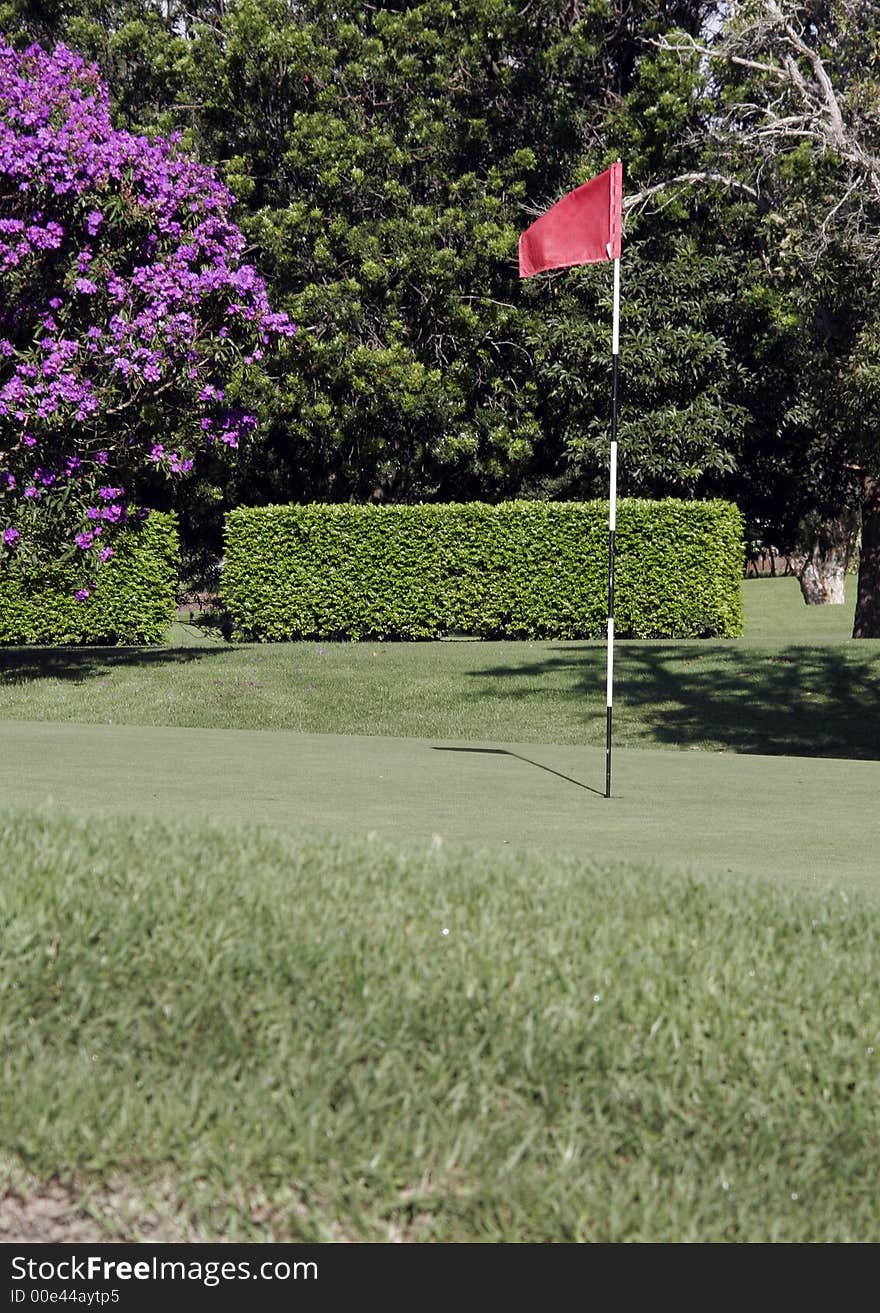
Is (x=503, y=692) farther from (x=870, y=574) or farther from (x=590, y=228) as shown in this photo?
(x=870, y=574)

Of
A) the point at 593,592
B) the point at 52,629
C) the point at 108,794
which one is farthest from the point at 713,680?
the point at 52,629

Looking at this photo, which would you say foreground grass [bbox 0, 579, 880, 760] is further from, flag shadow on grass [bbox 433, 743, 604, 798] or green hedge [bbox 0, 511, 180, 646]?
green hedge [bbox 0, 511, 180, 646]

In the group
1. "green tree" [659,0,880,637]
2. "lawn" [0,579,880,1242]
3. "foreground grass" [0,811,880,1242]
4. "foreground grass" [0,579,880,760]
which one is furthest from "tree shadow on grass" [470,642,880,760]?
"foreground grass" [0,811,880,1242]

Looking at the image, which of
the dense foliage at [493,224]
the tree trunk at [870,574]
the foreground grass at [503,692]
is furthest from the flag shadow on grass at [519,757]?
the tree trunk at [870,574]

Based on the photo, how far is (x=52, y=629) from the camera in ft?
91.6

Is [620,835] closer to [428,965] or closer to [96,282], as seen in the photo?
[428,965]

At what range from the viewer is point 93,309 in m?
19.7

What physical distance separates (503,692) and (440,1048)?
14715mm

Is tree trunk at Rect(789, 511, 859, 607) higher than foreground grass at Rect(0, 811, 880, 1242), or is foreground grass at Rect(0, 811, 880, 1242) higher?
tree trunk at Rect(789, 511, 859, 607)

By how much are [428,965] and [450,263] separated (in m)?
25.4

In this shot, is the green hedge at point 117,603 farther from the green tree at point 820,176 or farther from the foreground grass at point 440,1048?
the foreground grass at point 440,1048

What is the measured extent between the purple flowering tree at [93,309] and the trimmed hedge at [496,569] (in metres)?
6.16

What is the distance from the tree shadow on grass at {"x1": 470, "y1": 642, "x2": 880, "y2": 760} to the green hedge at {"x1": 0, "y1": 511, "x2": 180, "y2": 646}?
923 centimetres

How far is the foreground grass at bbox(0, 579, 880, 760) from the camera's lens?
1727 centimetres
